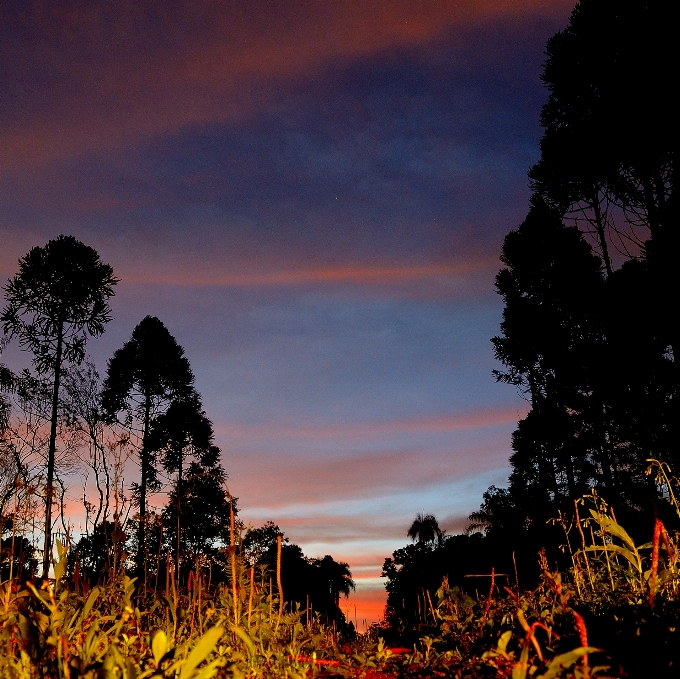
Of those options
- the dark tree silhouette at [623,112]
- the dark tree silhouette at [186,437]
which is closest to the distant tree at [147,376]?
the dark tree silhouette at [186,437]

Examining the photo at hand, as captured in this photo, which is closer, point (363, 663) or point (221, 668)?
point (221, 668)

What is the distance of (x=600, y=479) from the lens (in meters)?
20.2

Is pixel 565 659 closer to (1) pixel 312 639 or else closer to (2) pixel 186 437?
(1) pixel 312 639

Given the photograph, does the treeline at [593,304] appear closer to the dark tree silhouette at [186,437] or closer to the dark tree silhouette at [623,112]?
the dark tree silhouette at [623,112]

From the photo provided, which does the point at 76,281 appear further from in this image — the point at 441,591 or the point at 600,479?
the point at 600,479

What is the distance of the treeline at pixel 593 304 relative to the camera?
33.0ft

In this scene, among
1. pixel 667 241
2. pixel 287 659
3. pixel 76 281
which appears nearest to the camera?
pixel 287 659

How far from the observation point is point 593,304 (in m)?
17.7

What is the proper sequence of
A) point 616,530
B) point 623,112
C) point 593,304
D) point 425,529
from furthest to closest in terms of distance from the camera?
point 425,529 → point 593,304 → point 623,112 → point 616,530

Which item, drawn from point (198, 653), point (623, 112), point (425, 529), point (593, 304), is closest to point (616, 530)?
point (198, 653)

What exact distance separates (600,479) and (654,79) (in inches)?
→ 571

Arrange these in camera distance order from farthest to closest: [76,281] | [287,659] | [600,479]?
[600,479] < [76,281] < [287,659]

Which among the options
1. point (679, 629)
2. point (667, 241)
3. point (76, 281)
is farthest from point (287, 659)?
point (76, 281)

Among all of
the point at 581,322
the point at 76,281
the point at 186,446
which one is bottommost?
the point at 186,446
